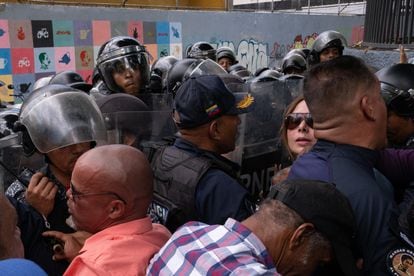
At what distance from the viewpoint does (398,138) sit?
256 cm

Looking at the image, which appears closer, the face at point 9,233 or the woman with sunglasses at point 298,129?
the face at point 9,233

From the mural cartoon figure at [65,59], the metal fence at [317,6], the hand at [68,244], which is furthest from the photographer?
the metal fence at [317,6]

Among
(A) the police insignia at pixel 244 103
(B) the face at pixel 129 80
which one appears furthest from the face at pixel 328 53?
(A) the police insignia at pixel 244 103

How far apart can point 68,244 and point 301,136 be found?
4.73 feet

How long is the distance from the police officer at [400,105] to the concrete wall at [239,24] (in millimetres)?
8142

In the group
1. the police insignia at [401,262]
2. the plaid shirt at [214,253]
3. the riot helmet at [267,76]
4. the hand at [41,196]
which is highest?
the riot helmet at [267,76]

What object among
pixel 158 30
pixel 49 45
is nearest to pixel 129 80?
pixel 49 45

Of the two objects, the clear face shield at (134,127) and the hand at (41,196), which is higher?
the clear face shield at (134,127)

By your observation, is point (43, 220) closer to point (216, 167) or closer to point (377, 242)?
point (216, 167)

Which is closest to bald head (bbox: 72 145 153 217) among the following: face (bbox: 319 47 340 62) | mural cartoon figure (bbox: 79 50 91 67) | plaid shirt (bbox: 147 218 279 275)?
plaid shirt (bbox: 147 218 279 275)

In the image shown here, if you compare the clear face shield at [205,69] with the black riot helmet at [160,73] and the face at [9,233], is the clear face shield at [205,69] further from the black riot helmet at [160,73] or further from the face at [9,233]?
the face at [9,233]

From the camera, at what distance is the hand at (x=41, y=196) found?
2.19 metres

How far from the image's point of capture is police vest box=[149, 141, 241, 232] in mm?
2088

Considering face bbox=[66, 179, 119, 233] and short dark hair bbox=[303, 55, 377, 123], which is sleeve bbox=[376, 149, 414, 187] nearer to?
short dark hair bbox=[303, 55, 377, 123]
